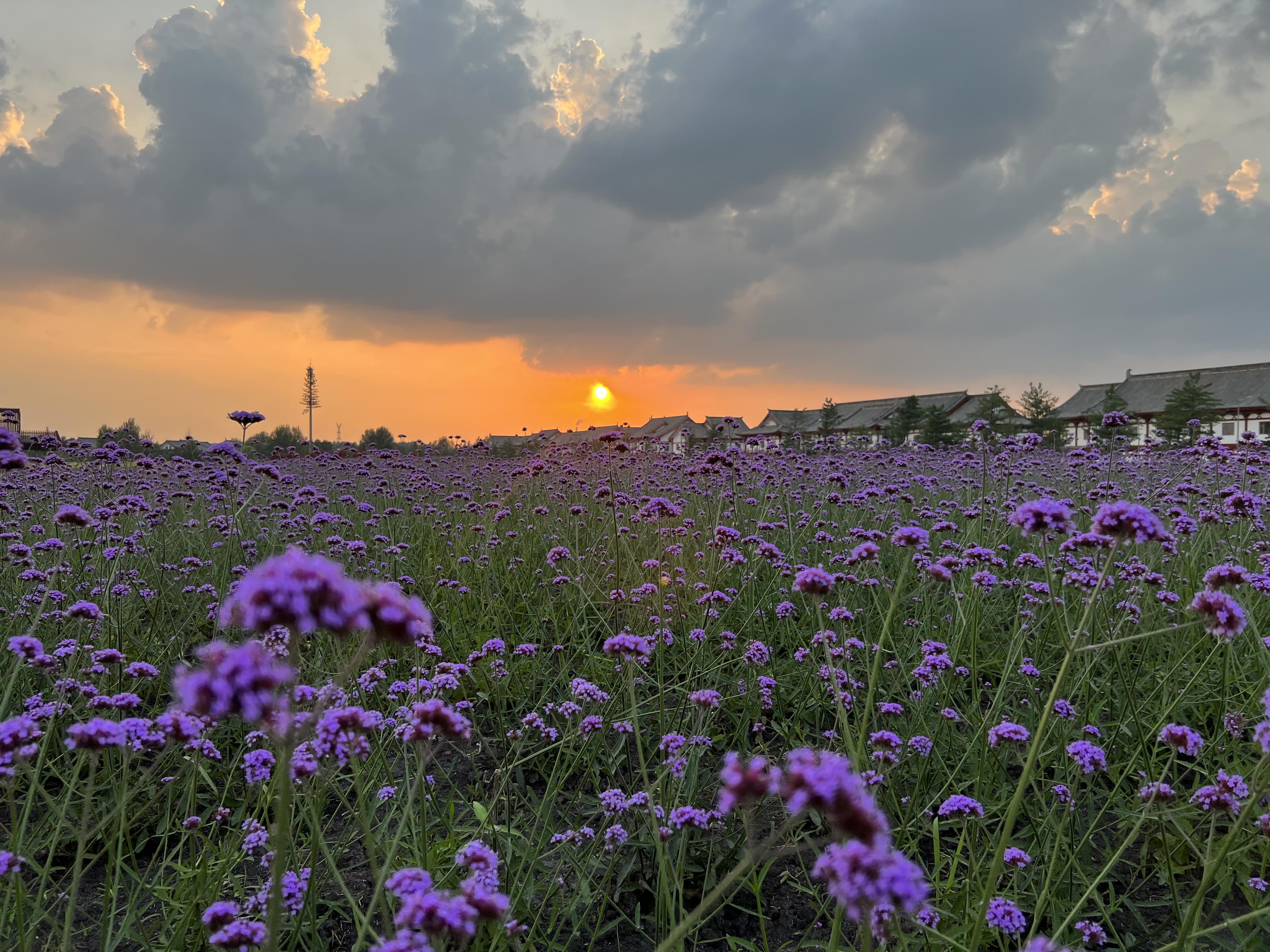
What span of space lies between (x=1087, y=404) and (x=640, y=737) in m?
66.6

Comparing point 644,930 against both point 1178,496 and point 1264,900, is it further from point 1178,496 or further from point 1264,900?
point 1178,496

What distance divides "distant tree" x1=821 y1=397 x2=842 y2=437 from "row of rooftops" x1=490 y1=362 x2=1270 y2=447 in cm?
43

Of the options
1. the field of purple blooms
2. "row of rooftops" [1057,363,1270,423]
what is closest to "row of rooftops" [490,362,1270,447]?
"row of rooftops" [1057,363,1270,423]

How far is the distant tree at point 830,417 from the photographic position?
56.4 meters

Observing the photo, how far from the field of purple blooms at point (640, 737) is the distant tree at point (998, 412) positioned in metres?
32.6

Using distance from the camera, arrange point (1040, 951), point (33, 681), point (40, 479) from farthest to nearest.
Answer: point (40, 479)
point (33, 681)
point (1040, 951)

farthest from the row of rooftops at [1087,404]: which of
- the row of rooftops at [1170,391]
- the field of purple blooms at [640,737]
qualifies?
the field of purple blooms at [640,737]

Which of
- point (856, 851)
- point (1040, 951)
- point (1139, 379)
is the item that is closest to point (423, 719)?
point (856, 851)

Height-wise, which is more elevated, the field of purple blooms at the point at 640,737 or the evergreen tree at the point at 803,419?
the evergreen tree at the point at 803,419

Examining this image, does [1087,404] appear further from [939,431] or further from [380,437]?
[380,437]

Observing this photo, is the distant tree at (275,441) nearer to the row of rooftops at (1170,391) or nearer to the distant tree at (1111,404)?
the distant tree at (1111,404)

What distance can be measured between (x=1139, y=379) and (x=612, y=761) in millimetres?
65926

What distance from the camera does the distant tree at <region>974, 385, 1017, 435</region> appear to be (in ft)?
120

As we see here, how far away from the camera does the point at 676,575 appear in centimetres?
538
